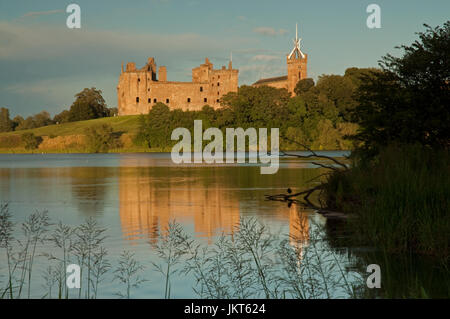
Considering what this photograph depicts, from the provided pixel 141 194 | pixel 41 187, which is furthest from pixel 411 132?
pixel 41 187

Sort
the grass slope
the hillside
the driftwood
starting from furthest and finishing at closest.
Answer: the grass slope < the hillside < the driftwood

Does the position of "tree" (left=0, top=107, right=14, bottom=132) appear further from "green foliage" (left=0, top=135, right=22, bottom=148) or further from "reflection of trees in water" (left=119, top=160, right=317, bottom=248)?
"reflection of trees in water" (left=119, top=160, right=317, bottom=248)

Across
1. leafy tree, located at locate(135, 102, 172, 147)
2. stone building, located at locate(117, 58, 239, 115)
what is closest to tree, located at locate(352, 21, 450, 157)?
leafy tree, located at locate(135, 102, 172, 147)

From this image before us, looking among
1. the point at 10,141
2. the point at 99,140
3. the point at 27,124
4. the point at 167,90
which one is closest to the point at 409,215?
the point at 99,140

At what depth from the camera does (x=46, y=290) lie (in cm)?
695

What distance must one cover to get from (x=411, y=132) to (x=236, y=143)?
237 feet

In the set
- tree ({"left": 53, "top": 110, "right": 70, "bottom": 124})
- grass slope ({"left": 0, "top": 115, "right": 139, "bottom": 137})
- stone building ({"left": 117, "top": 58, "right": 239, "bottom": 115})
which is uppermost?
stone building ({"left": 117, "top": 58, "right": 239, "bottom": 115})

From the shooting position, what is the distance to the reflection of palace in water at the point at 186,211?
11.5m

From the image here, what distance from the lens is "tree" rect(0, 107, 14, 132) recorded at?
149400mm

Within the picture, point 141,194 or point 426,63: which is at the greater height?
point 426,63

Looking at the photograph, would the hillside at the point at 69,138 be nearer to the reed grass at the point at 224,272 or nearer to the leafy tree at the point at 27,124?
the leafy tree at the point at 27,124

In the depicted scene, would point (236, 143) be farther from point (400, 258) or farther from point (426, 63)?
point (400, 258)
